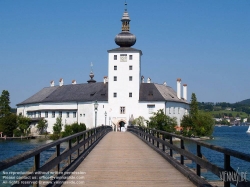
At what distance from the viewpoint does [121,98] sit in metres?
77.7

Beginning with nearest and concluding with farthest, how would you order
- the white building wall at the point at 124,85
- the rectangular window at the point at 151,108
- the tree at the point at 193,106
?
the white building wall at the point at 124,85
the rectangular window at the point at 151,108
the tree at the point at 193,106

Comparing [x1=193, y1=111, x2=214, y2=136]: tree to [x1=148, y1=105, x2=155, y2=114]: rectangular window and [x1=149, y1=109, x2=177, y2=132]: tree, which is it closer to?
[x1=149, y1=109, x2=177, y2=132]: tree

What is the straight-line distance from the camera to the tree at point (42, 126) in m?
87.9

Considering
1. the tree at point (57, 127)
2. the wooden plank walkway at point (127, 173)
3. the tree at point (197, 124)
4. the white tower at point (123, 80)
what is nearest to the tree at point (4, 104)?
the tree at point (57, 127)

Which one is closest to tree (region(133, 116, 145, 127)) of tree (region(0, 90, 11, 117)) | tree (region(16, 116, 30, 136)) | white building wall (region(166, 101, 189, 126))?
white building wall (region(166, 101, 189, 126))

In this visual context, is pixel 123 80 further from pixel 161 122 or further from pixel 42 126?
pixel 42 126

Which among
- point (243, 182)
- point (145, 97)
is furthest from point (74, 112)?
point (243, 182)

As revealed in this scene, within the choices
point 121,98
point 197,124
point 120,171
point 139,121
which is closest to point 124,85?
point 121,98

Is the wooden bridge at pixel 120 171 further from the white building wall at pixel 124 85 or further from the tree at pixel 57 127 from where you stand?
the tree at pixel 57 127

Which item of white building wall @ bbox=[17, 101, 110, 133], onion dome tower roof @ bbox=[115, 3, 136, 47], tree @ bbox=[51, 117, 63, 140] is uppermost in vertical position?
onion dome tower roof @ bbox=[115, 3, 136, 47]

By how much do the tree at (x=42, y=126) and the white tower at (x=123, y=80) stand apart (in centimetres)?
1715

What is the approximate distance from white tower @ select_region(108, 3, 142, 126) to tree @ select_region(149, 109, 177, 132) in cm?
495

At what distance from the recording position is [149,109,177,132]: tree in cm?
7311

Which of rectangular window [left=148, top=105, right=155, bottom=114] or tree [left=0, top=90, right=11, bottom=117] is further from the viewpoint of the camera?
tree [left=0, top=90, right=11, bottom=117]
